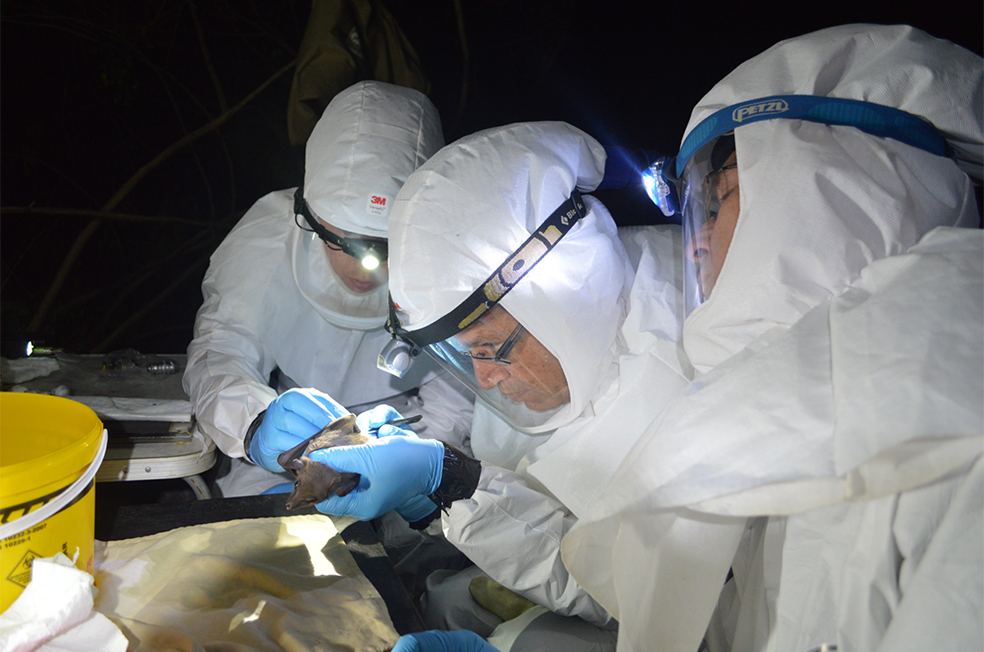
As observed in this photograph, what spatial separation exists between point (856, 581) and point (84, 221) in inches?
142

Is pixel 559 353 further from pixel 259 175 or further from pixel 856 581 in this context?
pixel 259 175

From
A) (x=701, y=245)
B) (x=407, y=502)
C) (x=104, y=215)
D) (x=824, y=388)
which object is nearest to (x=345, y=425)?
(x=407, y=502)

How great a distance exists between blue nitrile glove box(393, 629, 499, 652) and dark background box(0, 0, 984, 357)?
1835 mm

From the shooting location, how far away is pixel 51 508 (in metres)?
0.72

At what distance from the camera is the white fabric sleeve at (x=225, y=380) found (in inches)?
64.5

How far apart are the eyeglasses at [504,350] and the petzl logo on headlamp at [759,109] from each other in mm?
581

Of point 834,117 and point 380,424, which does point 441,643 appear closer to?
point 380,424

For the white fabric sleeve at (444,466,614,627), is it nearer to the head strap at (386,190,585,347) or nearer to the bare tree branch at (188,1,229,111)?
the head strap at (386,190,585,347)

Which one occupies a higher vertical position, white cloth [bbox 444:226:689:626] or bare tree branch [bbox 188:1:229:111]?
bare tree branch [bbox 188:1:229:111]

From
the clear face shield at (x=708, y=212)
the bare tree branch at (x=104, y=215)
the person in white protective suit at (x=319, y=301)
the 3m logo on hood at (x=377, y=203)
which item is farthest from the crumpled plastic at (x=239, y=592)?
the bare tree branch at (x=104, y=215)

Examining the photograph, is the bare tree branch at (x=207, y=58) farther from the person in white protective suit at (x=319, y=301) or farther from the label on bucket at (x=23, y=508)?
the label on bucket at (x=23, y=508)

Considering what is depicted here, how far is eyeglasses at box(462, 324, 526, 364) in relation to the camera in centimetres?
124

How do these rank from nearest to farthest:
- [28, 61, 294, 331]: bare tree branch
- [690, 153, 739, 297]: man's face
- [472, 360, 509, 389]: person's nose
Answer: [690, 153, 739, 297]: man's face < [472, 360, 509, 389]: person's nose < [28, 61, 294, 331]: bare tree branch

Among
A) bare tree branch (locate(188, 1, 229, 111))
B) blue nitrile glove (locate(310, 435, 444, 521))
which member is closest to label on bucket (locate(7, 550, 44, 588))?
blue nitrile glove (locate(310, 435, 444, 521))
